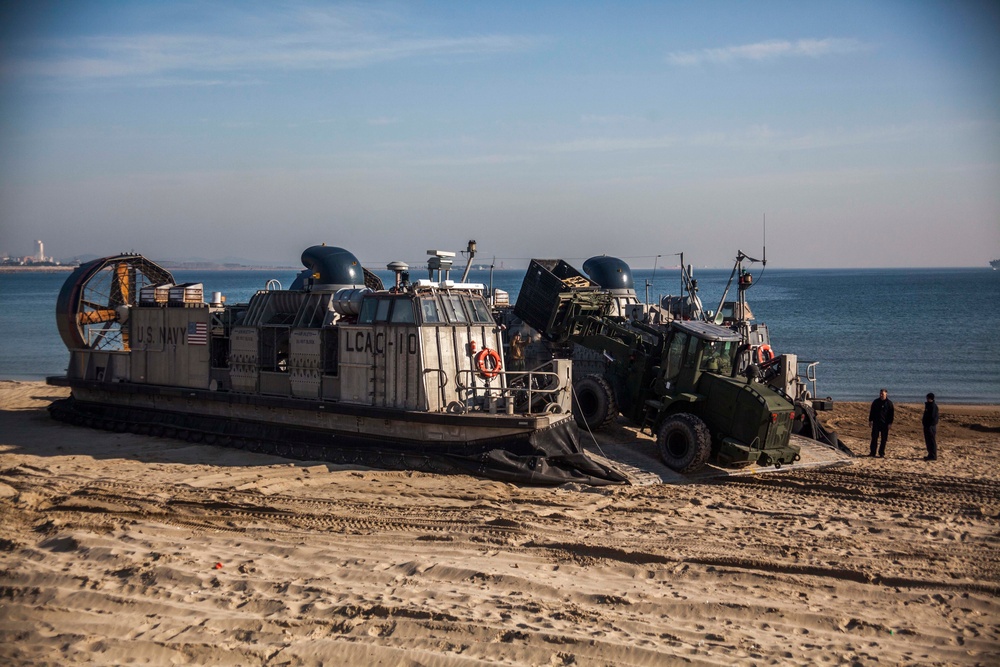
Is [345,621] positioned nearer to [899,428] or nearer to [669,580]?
[669,580]

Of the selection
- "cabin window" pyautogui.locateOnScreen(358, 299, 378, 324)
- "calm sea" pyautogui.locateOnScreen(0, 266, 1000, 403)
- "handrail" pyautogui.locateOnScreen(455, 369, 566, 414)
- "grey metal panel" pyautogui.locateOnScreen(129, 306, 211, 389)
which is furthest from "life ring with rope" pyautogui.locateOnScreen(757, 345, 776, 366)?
"grey metal panel" pyautogui.locateOnScreen(129, 306, 211, 389)

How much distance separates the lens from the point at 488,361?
1423cm

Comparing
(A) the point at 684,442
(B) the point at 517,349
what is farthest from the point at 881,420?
(B) the point at 517,349

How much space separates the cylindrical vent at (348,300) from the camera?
48.2 ft

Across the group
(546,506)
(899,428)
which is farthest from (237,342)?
(899,428)

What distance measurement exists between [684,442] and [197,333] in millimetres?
9735

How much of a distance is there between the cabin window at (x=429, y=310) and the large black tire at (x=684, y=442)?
4.13 metres

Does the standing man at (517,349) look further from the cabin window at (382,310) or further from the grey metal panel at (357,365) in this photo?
the cabin window at (382,310)

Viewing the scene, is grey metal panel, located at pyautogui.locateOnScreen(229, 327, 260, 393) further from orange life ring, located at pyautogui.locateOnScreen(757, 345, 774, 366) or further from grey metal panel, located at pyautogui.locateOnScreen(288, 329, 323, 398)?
orange life ring, located at pyautogui.locateOnScreen(757, 345, 774, 366)

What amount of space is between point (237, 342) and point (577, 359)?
22.9 ft

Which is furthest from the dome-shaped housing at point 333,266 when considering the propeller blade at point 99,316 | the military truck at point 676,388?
the propeller blade at point 99,316

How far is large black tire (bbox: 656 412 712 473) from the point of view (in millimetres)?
13391

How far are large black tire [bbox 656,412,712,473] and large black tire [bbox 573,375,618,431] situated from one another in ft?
5.51

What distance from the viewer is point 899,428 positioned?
19875 millimetres
